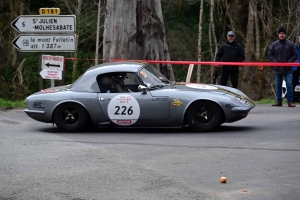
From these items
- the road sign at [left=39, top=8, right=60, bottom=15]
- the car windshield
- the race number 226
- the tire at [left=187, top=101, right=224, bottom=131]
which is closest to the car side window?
the car windshield

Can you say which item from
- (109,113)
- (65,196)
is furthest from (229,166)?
(109,113)

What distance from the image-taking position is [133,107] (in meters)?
12.8

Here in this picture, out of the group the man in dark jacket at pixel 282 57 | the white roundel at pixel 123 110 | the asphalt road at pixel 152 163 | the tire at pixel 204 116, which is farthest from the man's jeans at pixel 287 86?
the white roundel at pixel 123 110

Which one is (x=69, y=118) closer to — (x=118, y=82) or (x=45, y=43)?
(x=118, y=82)

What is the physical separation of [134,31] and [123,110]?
732 centimetres

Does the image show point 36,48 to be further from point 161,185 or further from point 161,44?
point 161,185

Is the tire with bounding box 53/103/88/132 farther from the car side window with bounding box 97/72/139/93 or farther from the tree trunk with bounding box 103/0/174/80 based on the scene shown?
the tree trunk with bounding box 103/0/174/80

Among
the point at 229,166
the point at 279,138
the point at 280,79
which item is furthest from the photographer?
the point at 280,79

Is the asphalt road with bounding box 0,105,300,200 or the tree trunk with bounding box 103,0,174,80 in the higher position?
the tree trunk with bounding box 103,0,174,80

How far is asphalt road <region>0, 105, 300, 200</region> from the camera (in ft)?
26.7

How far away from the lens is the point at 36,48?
18906 mm

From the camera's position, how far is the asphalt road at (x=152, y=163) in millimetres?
8133

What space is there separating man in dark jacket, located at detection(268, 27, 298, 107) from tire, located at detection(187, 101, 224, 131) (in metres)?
5.27

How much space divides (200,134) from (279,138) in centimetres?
142
